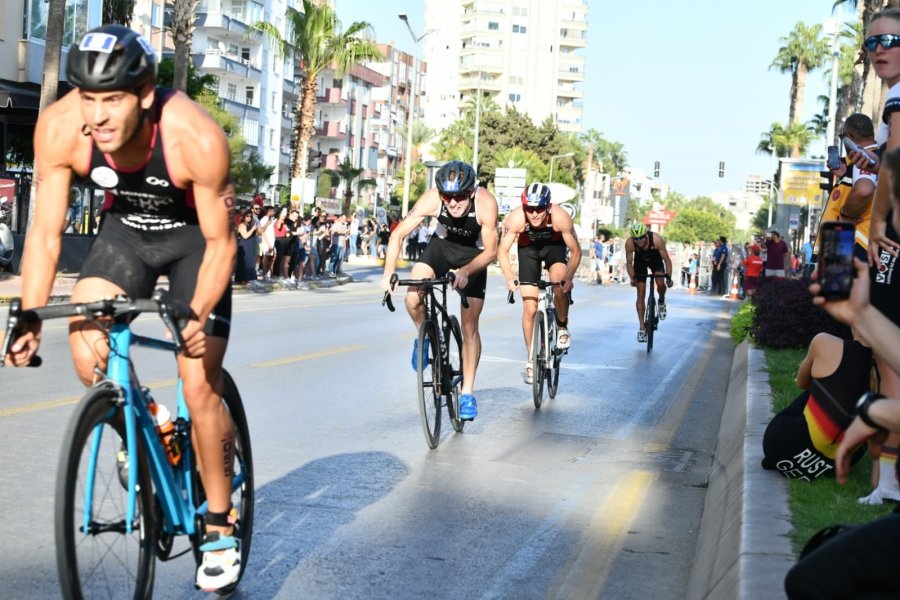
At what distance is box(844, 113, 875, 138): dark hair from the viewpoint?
7770mm

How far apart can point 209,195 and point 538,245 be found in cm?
798

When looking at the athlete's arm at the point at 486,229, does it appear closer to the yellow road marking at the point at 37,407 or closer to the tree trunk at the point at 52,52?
the yellow road marking at the point at 37,407

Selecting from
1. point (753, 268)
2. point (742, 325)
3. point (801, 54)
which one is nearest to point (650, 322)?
point (742, 325)

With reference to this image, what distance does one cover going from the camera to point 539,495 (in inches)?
290

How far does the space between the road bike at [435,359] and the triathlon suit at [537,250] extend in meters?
2.66

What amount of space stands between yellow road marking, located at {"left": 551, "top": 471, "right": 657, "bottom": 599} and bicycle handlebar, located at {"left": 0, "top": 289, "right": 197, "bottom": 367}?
2.24 metres

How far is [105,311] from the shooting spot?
385 centimetres

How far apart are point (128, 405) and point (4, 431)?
15.2 feet

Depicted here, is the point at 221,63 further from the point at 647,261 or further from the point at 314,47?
the point at 647,261

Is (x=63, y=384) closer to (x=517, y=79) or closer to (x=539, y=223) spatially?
(x=539, y=223)

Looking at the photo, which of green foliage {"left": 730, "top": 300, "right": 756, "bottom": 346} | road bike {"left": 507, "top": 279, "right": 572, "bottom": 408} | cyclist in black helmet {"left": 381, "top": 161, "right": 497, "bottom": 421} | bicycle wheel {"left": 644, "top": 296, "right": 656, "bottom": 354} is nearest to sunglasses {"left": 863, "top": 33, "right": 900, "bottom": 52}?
cyclist in black helmet {"left": 381, "top": 161, "right": 497, "bottom": 421}

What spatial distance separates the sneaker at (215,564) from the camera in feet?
15.0

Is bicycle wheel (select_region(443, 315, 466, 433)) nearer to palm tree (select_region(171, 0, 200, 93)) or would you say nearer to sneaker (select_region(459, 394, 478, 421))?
sneaker (select_region(459, 394, 478, 421))

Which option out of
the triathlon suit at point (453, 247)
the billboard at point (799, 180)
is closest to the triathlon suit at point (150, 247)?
the triathlon suit at point (453, 247)
